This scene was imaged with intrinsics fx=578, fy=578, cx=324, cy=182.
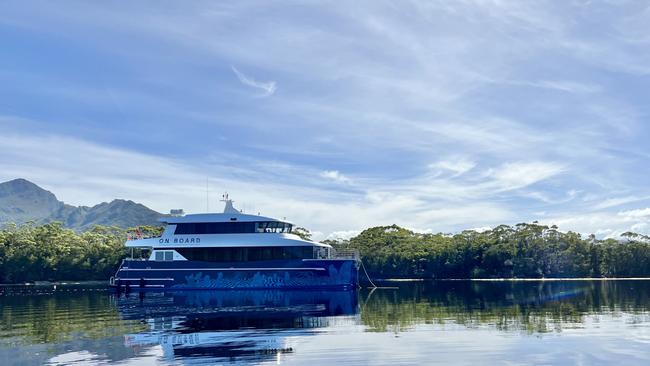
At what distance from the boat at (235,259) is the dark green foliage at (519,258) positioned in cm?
3244

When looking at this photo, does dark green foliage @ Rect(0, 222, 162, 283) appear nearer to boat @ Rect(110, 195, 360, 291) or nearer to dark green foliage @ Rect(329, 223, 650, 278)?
boat @ Rect(110, 195, 360, 291)

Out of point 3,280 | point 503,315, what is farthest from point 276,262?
point 3,280

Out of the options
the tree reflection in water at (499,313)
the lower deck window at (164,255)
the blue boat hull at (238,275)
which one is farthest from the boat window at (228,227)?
the tree reflection in water at (499,313)

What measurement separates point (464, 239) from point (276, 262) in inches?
1762

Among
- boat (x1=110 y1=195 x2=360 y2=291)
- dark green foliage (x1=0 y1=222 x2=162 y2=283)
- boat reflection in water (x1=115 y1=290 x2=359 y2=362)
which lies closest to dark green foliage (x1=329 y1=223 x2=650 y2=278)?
boat (x1=110 y1=195 x2=360 y2=291)

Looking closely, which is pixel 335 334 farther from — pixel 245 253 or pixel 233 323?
pixel 245 253

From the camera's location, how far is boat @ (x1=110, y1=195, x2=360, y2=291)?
159 feet

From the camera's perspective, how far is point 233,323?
24625 millimetres

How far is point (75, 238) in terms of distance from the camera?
3327 inches

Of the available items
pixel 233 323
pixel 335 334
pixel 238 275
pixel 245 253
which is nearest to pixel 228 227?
pixel 245 253

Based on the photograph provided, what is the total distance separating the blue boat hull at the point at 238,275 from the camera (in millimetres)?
48438

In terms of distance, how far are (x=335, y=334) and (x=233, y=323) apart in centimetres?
568

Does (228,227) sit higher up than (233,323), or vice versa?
(228,227)

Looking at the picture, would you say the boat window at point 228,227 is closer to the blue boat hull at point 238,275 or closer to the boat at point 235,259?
the boat at point 235,259
